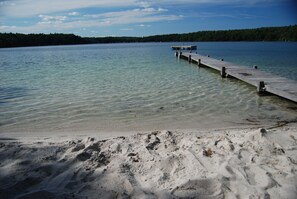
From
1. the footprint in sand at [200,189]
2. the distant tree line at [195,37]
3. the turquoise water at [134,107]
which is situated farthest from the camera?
the distant tree line at [195,37]

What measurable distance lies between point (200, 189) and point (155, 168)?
795mm

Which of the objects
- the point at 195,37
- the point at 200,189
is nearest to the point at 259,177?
the point at 200,189

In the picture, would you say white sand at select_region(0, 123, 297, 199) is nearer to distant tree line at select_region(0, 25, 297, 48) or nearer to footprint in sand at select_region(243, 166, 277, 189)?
footprint in sand at select_region(243, 166, 277, 189)

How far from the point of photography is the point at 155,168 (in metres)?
3.78

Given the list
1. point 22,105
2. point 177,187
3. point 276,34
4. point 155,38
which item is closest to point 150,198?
point 177,187

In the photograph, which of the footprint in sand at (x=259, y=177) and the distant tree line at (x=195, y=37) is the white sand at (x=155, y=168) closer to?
the footprint in sand at (x=259, y=177)

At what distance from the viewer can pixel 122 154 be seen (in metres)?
4.34

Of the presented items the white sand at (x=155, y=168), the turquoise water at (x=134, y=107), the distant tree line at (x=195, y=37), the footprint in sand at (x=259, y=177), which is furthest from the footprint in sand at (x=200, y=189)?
the distant tree line at (x=195, y=37)

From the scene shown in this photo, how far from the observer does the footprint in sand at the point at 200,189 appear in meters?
3.05

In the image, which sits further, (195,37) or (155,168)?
(195,37)

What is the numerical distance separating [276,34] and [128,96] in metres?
116

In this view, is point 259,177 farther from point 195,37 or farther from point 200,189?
point 195,37

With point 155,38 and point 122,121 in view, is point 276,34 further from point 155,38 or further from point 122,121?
point 122,121

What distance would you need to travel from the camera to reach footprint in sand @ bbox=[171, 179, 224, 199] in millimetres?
3049
